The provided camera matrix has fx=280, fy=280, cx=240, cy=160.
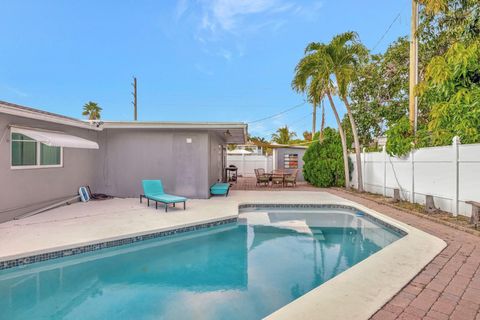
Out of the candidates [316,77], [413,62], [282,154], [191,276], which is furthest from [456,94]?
[282,154]

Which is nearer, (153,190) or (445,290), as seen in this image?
(445,290)

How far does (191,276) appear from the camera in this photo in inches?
240

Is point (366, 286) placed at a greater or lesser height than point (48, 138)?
lesser

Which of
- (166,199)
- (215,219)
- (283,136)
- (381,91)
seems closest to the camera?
(215,219)

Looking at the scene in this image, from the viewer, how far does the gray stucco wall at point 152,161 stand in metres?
13.5

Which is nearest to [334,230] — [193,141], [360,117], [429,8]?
[193,141]

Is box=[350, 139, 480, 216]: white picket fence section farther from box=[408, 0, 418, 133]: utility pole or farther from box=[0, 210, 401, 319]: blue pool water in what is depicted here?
box=[0, 210, 401, 319]: blue pool water

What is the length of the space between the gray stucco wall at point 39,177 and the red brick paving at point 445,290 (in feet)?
33.9

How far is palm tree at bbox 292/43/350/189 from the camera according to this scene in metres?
15.9

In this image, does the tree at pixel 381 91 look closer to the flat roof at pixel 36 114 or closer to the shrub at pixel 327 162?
the shrub at pixel 327 162

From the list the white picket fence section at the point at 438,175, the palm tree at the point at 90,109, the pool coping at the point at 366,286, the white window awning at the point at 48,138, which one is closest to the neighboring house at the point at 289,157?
the white picket fence section at the point at 438,175

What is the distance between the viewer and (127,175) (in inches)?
535

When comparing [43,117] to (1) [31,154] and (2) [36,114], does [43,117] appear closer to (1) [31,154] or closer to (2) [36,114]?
(2) [36,114]

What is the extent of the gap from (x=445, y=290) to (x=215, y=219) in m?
6.42
